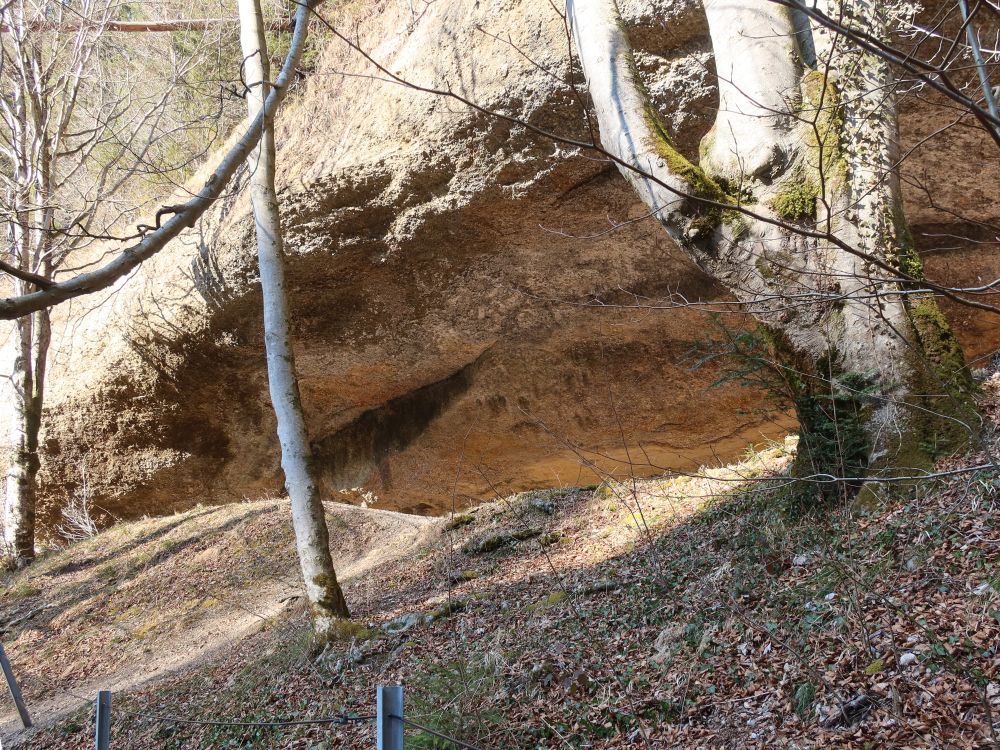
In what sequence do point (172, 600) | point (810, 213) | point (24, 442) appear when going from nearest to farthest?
point (810, 213) → point (172, 600) → point (24, 442)

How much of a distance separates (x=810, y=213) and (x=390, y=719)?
3750mm

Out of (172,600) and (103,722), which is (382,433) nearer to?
(172,600)

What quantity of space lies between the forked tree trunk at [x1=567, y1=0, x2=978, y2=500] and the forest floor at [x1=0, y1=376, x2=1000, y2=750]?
14.6 inches

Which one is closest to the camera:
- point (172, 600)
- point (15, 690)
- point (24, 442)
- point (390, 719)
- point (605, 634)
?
point (390, 719)

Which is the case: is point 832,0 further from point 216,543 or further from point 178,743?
point 216,543

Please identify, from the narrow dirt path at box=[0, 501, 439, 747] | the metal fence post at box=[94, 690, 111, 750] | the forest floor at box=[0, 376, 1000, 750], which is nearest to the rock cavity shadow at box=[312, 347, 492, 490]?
the narrow dirt path at box=[0, 501, 439, 747]

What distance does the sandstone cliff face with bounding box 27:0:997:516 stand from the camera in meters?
8.09

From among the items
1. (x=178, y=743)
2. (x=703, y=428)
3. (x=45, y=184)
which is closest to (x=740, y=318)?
(x=703, y=428)

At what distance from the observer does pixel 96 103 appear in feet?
40.6

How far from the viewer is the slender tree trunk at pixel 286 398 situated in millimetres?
6137

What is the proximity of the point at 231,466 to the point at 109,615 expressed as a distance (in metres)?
4.28

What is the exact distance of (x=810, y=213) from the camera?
4680 mm

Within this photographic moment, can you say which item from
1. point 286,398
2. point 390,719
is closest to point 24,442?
point 286,398

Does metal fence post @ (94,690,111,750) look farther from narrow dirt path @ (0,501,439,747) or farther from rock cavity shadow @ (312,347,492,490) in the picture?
rock cavity shadow @ (312,347,492,490)
